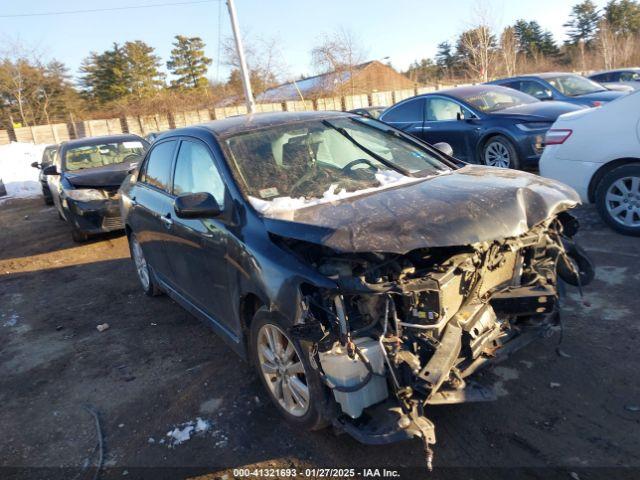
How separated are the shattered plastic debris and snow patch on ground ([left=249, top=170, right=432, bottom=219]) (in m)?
1.39

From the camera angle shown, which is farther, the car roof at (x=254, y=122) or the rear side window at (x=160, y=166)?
the rear side window at (x=160, y=166)

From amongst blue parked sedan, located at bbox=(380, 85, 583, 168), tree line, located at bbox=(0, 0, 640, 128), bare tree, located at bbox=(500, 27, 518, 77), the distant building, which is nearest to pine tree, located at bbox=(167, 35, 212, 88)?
tree line, located at bbox=(0, 0, 640, 128)

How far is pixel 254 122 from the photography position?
12.7 feet

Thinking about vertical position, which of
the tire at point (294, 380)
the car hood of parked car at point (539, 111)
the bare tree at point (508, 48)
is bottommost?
the tire at point (294, 380)

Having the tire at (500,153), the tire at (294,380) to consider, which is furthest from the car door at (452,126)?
the tire at (294,380)

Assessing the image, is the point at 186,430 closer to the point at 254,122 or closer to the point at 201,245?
the point at 201,245

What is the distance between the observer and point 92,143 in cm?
962

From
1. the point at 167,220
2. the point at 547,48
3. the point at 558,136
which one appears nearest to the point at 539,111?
the point at 558,136

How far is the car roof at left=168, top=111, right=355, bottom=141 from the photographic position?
12.1 ft

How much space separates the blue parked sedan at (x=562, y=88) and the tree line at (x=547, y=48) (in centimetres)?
1344

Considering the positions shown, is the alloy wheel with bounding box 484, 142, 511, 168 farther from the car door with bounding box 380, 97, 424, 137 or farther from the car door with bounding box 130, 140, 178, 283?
the car door with bounding box 130, 140, 178, 283

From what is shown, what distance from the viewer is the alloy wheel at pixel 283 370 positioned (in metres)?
2.79

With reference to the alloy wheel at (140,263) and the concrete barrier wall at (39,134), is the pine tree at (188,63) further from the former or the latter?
Result: the alloy wheel at (140,263)

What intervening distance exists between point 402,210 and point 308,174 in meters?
0.97
